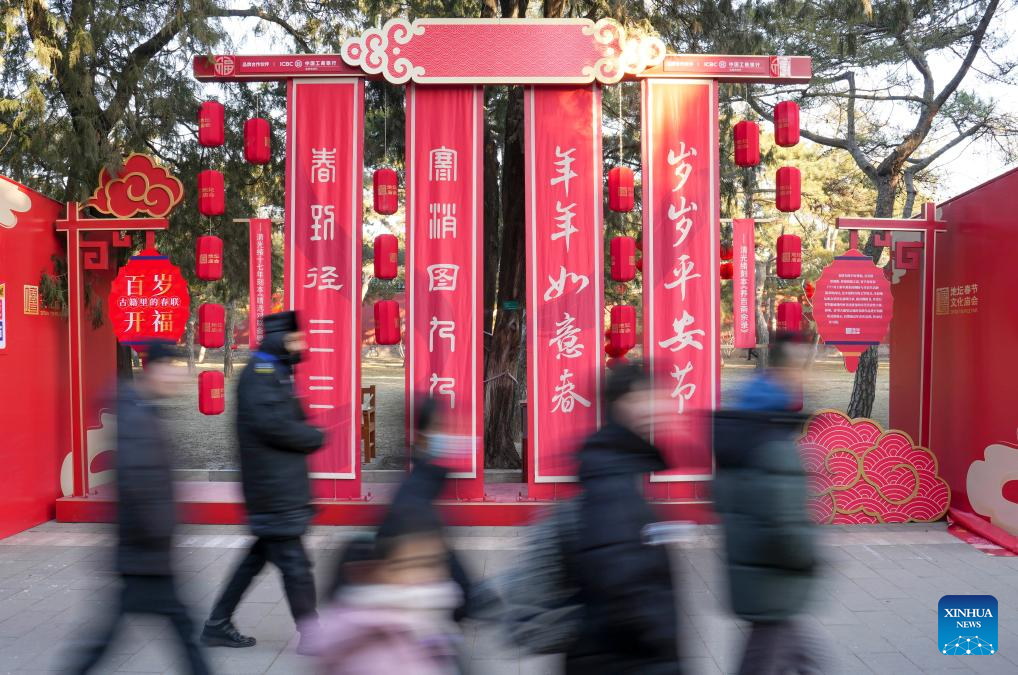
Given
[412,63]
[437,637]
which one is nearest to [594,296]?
[412,63]

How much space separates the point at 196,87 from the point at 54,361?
3274 mm

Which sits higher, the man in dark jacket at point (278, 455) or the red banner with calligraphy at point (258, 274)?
the red banner with calligraphy at point (258, 274)

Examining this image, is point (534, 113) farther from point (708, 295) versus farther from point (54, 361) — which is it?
point (54, 361)

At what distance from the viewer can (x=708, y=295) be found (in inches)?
262

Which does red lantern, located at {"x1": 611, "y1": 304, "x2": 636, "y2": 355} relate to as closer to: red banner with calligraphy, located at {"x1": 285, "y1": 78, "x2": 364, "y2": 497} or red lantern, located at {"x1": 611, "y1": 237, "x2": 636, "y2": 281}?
red lantern, located at {"x1": 611, "y1": 237, "x2": 636, "y2": 281}

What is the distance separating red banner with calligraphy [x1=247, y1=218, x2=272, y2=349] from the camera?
6684 millimetres

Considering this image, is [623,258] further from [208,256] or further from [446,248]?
[208,256]

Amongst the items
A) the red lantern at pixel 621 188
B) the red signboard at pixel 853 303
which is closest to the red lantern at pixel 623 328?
the red lantern at pixel 621 188

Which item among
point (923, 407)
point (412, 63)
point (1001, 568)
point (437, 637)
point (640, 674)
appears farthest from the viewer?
point (923, 407)

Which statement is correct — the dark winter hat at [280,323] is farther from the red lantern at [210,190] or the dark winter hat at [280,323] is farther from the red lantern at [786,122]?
the red lantern at [786,122]

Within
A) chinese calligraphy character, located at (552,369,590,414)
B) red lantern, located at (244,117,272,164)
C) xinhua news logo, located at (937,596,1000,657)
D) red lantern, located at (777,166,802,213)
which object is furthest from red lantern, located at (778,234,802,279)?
red lantern, located at (244,117,272,164)

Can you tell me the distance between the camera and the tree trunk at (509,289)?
8.66m

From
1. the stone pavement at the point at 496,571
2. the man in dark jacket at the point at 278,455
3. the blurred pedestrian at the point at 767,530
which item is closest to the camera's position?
the blurred pedestrian at the point at 767,530

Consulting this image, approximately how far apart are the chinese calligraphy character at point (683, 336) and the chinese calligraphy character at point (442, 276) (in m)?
1.81
